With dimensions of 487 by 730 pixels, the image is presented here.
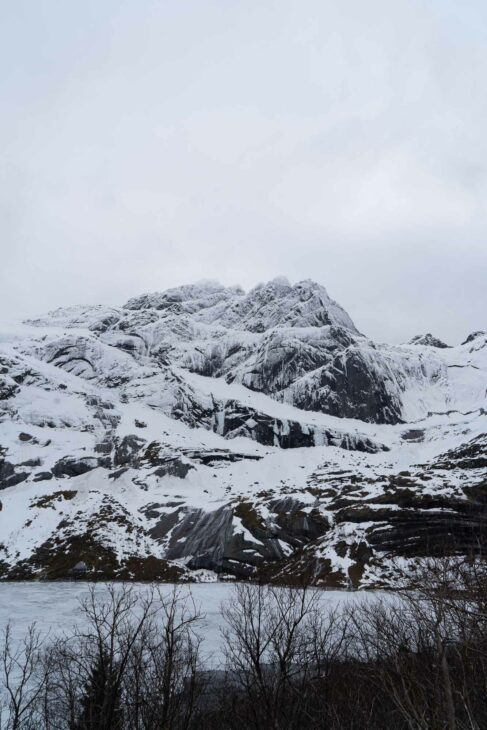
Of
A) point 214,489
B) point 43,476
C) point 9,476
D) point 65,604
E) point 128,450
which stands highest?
point 128,450

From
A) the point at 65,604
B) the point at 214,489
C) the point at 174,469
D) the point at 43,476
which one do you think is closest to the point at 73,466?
the point at 43,476

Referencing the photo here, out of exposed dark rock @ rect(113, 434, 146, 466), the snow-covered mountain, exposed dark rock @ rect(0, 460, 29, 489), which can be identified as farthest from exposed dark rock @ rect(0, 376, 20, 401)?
exposed dark rock @ rect(113, 434, 146, 466)

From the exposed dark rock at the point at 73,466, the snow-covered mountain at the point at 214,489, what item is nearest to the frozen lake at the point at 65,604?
the snow-covered mountain at the point at 214,489

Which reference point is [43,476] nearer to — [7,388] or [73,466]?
[73,466]

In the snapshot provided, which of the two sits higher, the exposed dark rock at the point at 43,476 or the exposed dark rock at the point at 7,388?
the exposed dark rock at the point at 7,388

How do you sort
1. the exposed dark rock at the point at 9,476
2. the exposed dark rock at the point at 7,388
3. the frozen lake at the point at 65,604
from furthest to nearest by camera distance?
the exposed dark rock at the point at 7,388 < the exposed dark rock at the point at 9,476 < the frozen lake at the point at 65,604

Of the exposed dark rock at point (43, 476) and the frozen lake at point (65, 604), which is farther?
the exposed dark rock at point (43, 476)

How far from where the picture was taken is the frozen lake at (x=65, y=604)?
149 feet

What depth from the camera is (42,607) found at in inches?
2330

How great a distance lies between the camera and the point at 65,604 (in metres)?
61.2

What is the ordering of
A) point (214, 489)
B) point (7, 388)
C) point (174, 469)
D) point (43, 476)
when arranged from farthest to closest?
point (7, 388), point (174, 469), point (214, 489), point (43, 476)

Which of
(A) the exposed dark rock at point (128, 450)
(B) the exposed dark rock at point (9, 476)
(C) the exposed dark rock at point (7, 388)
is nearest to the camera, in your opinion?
(B) the exposed dark rock at point (9, 476)

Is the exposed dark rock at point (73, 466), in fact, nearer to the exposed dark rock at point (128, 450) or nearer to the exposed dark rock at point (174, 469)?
the exposed dark rock at point (128, 450)

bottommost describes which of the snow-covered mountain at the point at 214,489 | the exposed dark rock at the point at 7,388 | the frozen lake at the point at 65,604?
the frozen lake at the point at 65,604
